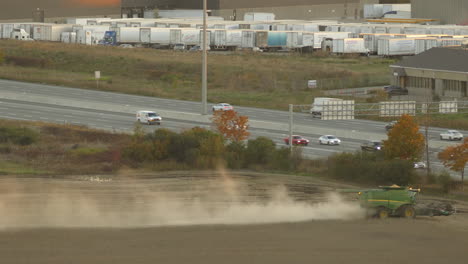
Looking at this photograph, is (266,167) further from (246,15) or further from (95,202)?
(246,15)

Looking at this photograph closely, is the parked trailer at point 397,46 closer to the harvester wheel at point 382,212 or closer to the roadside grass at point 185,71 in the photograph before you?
the roadside grass at point 185,71

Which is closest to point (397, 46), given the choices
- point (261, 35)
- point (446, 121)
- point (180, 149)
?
point (261, 35)

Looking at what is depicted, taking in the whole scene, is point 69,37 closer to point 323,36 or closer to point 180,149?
point 323,36

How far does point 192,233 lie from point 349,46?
54.8 meters

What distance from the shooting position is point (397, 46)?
7281cm

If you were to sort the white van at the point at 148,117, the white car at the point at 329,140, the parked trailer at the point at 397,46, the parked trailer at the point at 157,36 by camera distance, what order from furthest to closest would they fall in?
the parked trailer at the point at 157,36
the parked trailer at the point at 397,46
the white van at the point at 148,117
the white car at the point at 329,140

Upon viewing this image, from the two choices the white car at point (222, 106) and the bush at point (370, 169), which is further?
the white car at point (222, 106)

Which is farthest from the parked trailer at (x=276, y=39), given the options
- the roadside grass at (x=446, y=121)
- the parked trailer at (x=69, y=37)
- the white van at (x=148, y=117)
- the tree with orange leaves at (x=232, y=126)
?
the tree with orange leaves at (x=232, y=126)

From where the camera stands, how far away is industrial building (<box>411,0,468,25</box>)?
307 feet

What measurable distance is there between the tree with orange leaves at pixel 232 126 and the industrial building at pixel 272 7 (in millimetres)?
67063

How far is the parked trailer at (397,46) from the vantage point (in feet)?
238

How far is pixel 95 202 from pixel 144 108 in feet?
67.0

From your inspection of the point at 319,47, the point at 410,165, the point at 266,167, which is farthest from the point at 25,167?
the point at 319,47

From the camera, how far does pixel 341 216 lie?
24.2 meters
